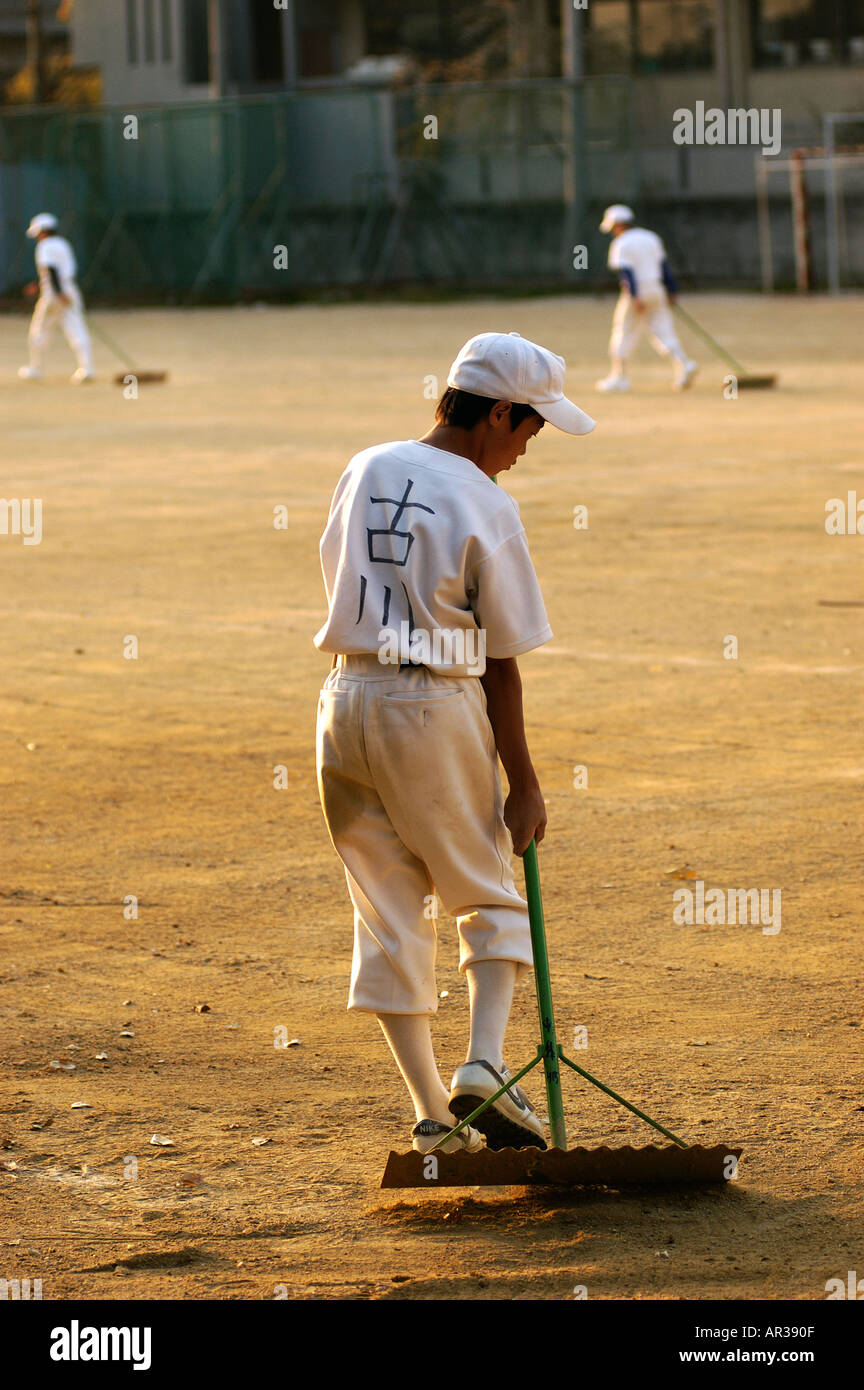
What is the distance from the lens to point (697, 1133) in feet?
15.4

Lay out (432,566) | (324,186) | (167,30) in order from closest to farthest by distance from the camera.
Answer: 1. (432,566)
2. (324,186)
3. (167,30)

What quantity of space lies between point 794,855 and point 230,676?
12.8ft

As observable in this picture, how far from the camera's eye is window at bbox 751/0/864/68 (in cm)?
4525

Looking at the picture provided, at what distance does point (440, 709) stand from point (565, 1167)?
1004mm

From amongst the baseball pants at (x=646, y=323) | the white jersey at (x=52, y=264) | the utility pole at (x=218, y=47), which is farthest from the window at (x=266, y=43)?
the baseball pants at (x=646, y=323)

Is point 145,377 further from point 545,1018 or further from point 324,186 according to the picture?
point 545,1018

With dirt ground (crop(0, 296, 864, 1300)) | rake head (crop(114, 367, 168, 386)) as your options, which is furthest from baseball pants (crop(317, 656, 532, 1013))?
rake head (crop(114, 367, 168, 386))

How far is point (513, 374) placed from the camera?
4.19 m

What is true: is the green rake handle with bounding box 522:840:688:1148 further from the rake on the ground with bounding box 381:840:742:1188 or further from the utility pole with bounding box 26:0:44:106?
the utility pole with bounding box 26:0:44:106

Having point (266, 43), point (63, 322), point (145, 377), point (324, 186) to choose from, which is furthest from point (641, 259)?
point (266, 43)

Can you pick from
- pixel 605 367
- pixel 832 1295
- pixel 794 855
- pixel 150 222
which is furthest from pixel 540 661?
pixel 150 222

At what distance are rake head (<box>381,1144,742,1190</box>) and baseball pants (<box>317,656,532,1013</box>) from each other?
34cm

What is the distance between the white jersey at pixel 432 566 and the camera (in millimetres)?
4121

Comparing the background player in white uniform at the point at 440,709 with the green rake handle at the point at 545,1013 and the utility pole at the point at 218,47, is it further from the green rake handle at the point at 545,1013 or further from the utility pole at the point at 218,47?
the utility pole at the point at 218,47
